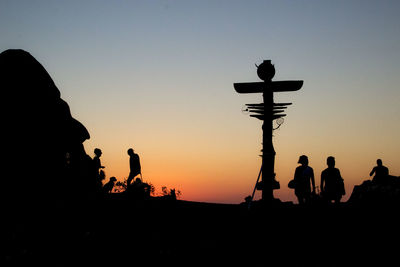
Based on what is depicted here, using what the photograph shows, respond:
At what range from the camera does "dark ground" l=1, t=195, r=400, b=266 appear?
706cm

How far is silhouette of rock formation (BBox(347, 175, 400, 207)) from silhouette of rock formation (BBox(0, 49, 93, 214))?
843 cm

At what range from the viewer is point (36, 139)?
54.8ft

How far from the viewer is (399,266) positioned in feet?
20.7

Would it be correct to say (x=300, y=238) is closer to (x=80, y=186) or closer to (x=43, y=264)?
(x=43, y=264)

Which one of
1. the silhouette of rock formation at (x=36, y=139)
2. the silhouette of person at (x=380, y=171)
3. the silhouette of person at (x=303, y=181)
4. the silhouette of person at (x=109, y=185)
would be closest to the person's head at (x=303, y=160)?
the silhouette of person at (x=303, y=181)

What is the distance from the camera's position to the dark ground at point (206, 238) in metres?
7.06

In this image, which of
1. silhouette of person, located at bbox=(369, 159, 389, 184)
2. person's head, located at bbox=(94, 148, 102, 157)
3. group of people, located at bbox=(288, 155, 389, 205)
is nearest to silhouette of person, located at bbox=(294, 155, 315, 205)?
group of people, located at bbox=(288, 155, 389, 205)

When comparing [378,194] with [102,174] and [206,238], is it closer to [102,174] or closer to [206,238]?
[206,238]

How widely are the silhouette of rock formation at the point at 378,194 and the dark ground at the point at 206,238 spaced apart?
0.62m

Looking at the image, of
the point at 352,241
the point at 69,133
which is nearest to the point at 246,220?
the point at 352,241

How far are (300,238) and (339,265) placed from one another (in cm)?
144

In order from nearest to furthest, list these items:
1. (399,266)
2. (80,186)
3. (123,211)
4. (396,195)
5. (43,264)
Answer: (399,266) < (43,264) < (396,195) < (123,211) < (80,186)

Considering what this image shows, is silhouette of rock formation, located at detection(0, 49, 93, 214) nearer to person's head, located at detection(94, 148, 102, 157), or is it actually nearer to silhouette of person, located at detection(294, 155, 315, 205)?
person's head, located at detection(94, 148, 102, 157)

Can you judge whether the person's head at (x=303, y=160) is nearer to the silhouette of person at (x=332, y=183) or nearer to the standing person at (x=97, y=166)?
the silhouette of person at (x=332, y=183)
